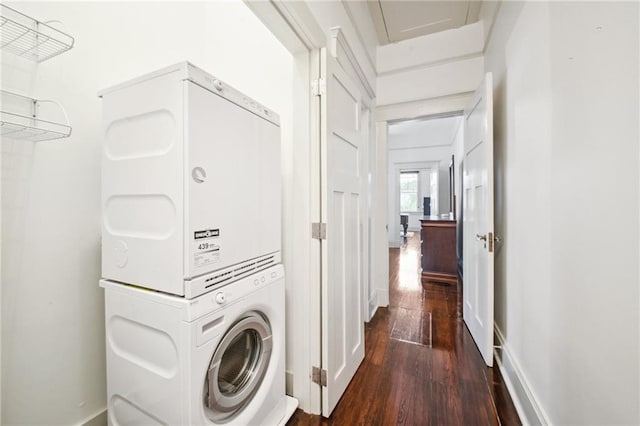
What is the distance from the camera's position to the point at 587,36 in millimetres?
973

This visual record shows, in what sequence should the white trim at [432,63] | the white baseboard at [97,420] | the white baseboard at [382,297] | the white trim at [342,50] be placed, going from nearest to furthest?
1. the white baseboard at [97,420]
2. the white trim at [342,50]
3. the white trim at [432,63]
4. the white baseboard at [382,297]

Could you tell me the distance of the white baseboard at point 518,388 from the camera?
4.37 ft

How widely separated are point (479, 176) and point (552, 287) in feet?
3.78

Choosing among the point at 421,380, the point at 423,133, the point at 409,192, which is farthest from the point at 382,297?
the point at 409,192

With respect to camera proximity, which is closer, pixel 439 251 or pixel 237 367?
pixel 237 367

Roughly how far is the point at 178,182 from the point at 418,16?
2.86 meters

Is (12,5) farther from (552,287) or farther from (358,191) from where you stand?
(552,287)

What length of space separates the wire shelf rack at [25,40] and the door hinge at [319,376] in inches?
73.7

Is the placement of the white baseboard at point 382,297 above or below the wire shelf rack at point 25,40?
below

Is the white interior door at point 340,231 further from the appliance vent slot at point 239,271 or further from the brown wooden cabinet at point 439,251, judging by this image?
the brown wooden cabinet at point 439,251

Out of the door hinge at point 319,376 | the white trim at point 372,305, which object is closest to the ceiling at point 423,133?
the white trim at point 372,305

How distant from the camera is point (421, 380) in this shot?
5.83 ft

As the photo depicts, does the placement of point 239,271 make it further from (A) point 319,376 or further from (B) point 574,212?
(B) point 574,212

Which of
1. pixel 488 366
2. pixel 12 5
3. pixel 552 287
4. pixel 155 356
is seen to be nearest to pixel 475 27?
pixel 552 287
